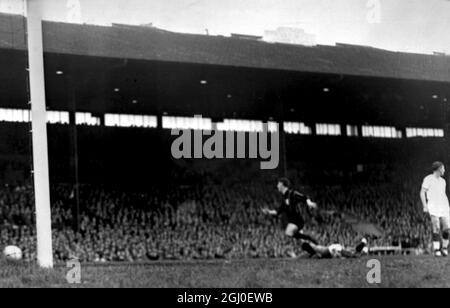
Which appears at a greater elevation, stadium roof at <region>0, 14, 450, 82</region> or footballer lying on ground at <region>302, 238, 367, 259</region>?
stadium roof at <region>0, 14, 450, 82</region>

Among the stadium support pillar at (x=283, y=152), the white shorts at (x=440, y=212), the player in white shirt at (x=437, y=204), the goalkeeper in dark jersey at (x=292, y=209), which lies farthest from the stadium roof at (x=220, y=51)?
the goalkeeper in dark jersey at (x=292, y=209)

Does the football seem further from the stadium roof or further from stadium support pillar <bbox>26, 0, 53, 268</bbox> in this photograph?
the stadium roof

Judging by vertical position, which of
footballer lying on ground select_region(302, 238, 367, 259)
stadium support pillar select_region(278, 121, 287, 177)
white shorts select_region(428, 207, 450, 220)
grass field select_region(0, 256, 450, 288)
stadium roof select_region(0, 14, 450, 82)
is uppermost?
stadium roof select_region(0, 14, 450, 82)

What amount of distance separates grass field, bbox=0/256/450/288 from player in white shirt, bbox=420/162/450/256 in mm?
1860

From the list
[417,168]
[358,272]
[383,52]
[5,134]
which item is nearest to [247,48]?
[383,52]

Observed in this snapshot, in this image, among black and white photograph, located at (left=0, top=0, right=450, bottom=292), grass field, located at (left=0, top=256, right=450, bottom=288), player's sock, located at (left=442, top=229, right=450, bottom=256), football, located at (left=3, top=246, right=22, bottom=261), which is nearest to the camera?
grass field, located at (left=0, top=256, right=450, bottom=288)

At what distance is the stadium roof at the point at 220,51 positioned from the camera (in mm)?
14500

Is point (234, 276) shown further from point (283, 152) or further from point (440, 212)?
point (283, 152)

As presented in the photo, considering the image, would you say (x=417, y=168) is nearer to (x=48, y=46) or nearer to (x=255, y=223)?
(x=255, y=223)

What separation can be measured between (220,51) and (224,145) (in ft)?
20.0

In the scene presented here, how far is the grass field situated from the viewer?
31.7 ft

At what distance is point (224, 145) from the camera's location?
11422 mm

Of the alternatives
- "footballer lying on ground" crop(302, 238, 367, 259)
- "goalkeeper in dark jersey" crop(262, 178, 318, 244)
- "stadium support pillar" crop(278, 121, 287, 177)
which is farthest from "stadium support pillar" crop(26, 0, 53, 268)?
"footballer lying on ground" crop(302, 238, 367, 259)

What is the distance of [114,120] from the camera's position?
2125 centimetres
